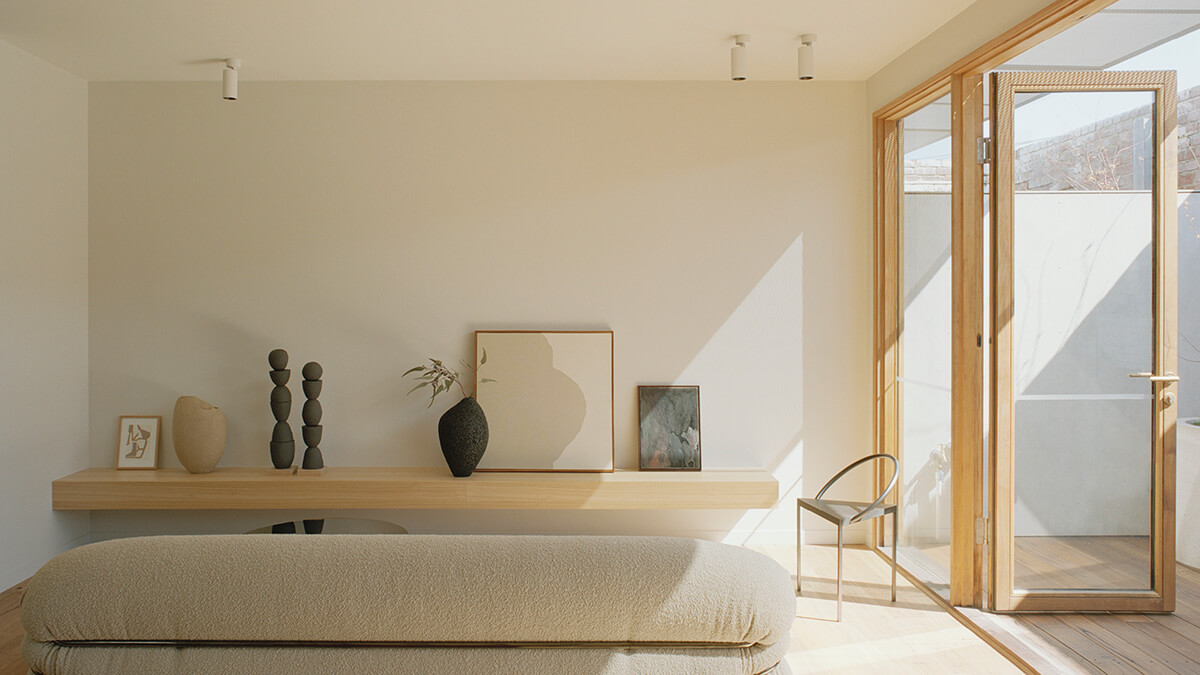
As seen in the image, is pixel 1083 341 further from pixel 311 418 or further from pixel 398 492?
pixel 311 418

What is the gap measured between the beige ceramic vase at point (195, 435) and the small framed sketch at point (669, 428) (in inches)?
86.7

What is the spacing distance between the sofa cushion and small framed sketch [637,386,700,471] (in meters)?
2.79

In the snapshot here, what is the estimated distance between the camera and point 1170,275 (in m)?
2.87

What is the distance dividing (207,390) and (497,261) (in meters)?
1.72

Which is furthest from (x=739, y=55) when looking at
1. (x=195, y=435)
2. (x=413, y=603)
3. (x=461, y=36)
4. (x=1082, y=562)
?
(x=195, y=435)

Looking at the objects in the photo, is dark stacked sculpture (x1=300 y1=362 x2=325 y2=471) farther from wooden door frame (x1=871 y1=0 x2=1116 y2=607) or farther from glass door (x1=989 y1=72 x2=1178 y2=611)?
glass door (x1=989 y1=72 x2=1178 y2=611)

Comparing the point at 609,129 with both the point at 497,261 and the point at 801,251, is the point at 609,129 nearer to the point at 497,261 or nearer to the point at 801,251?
the point at 497,261

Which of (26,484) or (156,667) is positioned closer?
(156,667)

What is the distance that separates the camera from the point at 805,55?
343 cm

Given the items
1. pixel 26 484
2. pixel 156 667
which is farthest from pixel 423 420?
pixel 156 667

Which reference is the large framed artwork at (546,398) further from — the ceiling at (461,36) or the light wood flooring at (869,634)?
the ceiling at (461,36)

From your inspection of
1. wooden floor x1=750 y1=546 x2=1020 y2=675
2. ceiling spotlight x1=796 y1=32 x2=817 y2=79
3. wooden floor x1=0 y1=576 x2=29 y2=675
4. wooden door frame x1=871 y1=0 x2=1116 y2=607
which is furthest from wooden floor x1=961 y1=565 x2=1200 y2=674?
wooden floor x1=0 y1=576 x2=29 y2=675

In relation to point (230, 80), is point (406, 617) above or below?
below

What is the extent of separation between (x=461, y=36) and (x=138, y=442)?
107 inches
